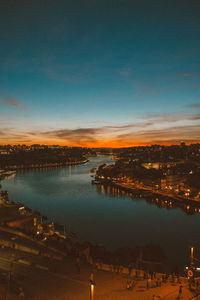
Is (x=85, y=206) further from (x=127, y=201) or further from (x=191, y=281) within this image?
(x=191, y=281)

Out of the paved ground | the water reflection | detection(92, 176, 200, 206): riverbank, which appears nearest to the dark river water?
the water reflection

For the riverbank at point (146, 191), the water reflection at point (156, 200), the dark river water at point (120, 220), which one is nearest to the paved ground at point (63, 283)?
the dark river water at point (120, 220)

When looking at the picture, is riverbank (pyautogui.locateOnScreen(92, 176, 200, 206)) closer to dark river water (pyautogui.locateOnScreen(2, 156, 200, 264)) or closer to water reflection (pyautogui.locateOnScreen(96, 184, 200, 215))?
water reflection (pyautogui.locateOnScreen(96, 184, 200, 215))

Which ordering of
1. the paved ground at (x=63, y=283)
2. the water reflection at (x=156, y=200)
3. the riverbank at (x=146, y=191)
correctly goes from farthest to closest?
the riverbank at (x=146, y=191) < the water reflection at (x=156, y=200) < the paved ground at (x=63, y=283)

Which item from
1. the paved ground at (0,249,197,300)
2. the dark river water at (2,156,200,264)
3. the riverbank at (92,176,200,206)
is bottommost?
the dark river water at (2,156,200,264)

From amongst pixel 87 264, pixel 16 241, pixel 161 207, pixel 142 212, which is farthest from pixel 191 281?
pixel 161 207

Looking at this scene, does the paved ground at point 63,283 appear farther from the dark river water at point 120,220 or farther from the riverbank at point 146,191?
the riverbank at point 146,191
